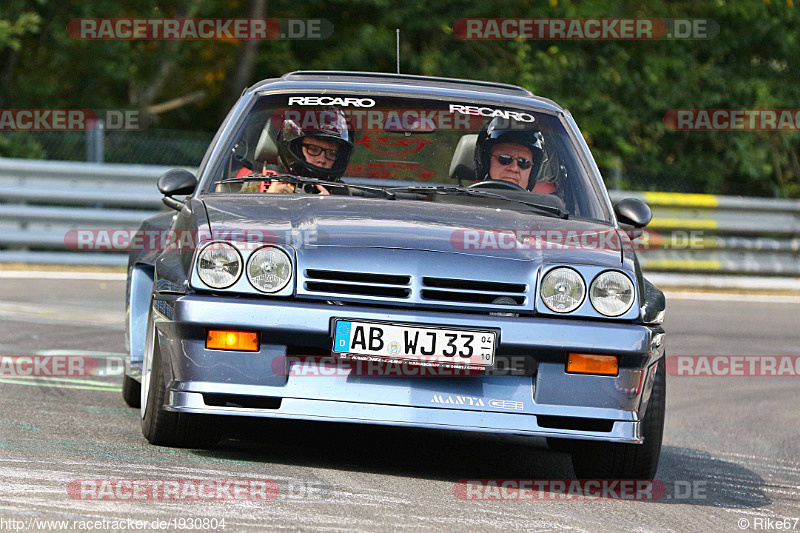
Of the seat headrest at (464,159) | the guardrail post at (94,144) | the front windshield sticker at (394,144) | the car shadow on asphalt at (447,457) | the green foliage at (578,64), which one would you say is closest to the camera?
the car shadow on asphalt at (447,457)

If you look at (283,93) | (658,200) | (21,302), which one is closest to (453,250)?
(283,93)

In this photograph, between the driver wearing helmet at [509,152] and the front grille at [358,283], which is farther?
the driver wearing helmet at [509,152]

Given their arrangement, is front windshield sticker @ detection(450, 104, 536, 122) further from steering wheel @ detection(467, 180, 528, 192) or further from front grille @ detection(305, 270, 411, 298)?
front grille @ detection(305, 270, 411, 298)

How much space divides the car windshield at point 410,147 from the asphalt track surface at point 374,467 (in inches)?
44.5

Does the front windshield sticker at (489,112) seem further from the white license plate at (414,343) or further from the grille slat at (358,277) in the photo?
the white license plate at (414,343)

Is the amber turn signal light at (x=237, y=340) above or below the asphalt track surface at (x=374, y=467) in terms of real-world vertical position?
above

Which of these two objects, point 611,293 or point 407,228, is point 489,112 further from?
point 611,293

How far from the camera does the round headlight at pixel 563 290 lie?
200 inches

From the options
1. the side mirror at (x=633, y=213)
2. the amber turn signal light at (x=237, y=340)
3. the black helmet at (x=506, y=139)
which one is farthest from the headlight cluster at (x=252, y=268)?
the side mirror at (x=633, y=213)

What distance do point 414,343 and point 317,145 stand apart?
169 centimetres

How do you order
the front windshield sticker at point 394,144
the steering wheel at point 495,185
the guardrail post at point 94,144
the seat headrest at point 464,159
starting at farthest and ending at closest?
the guardrail post at point 94,144 < the front windshield sticker at point 394,144 < the seat headrest at point 464,159 < the steering wheel at point 495,185

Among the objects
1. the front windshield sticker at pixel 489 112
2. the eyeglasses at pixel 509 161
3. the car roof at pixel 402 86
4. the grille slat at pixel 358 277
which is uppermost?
the car roof at pixel 402 86

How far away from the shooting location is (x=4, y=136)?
16828mm

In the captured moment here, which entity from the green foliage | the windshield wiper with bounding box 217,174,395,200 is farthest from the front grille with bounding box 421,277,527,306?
the green foliage
